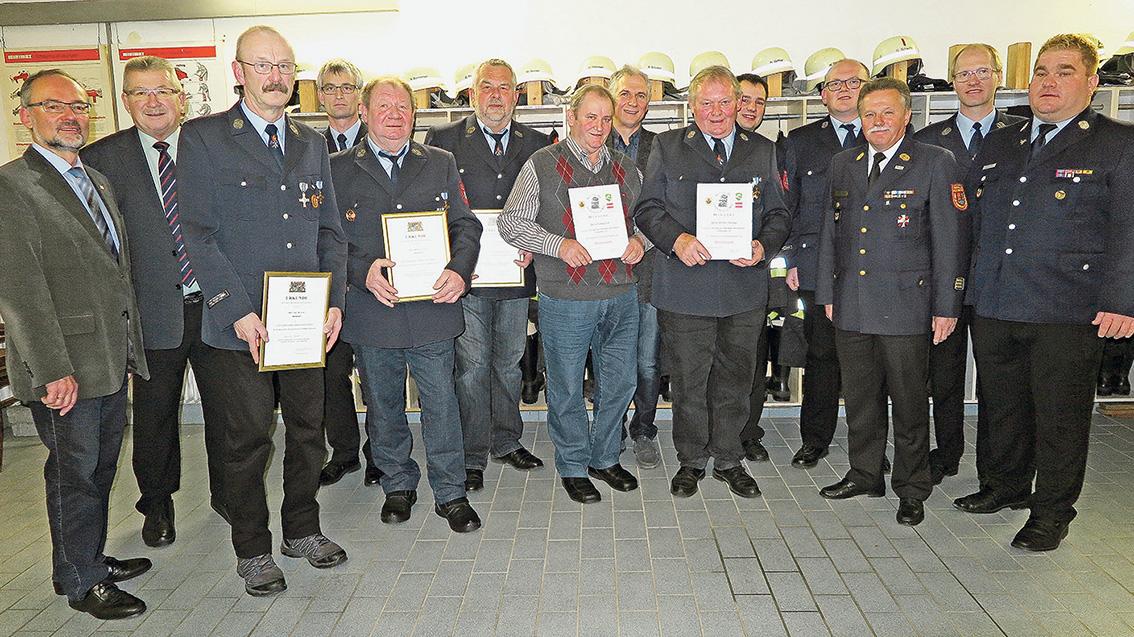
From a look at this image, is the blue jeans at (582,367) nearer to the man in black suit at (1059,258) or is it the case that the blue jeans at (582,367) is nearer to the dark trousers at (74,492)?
the man in black suit at (1059,258)

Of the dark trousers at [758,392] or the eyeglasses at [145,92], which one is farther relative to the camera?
the dark trousers at [758,392]

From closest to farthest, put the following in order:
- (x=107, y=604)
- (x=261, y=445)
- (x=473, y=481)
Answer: (x=107, y=604) → (x=261, y=445) → (x=473, y=481)

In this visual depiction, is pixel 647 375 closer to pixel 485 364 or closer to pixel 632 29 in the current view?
pixel 485 364

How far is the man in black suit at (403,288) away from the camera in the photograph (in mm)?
3342

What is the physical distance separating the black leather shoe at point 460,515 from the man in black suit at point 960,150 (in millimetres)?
2433

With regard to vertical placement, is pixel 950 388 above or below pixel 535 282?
below

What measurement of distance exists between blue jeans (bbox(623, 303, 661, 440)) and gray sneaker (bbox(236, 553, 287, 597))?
2.15 meters

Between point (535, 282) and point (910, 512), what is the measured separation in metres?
2.20

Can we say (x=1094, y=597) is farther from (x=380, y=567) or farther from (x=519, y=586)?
(x=380, y=567)

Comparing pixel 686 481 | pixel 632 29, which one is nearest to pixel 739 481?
pixel 686 481

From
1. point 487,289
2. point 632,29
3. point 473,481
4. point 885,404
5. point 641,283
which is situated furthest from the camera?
point 632,29

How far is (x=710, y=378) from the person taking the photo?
156 inches

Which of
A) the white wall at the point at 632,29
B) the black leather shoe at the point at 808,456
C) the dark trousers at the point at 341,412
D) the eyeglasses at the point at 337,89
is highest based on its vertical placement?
the white wall at the point at 632,29

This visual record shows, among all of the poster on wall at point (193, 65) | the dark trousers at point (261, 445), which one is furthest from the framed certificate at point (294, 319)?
the poster on wall at point (193, 65)
